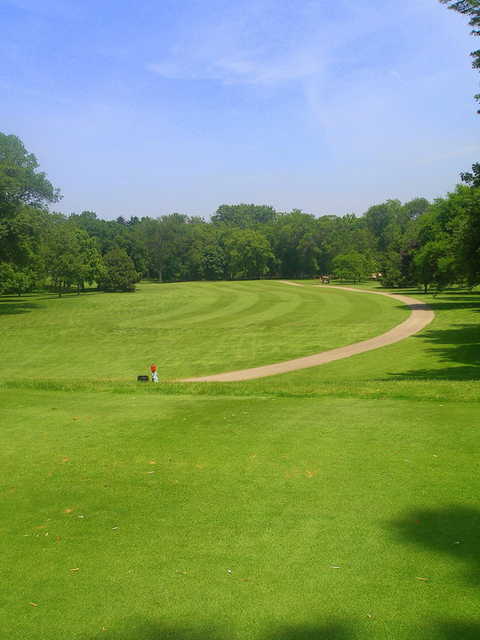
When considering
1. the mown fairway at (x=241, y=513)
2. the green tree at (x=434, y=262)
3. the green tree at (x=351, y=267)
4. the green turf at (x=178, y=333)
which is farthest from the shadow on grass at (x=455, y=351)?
the green tree at (x=351, y=267)

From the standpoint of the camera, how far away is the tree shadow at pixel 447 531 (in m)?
5.04

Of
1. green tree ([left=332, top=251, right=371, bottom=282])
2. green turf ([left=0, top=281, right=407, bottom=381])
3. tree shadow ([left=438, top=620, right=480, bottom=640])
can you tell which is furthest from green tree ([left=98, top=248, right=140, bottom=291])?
tree shadow ([left=438, top=620, right=480, bottom=640])

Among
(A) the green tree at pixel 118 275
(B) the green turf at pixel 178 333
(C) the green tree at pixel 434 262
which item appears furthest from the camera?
(A) the green tree at pixel 118 275

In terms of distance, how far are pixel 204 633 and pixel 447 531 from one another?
9.30ft

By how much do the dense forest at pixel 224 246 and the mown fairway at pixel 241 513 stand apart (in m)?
18.7

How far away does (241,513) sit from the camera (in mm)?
6055

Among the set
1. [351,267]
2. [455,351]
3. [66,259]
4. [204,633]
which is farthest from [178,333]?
[351,267]

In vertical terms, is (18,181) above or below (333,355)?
above

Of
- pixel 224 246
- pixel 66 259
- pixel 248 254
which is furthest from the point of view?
pixel 224 246

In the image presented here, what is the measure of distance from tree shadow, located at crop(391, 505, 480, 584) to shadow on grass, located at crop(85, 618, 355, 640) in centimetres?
153

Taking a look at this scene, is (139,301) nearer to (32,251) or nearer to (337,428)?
(32,251)

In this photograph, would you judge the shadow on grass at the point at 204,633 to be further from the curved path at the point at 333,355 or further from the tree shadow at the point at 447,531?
the curved path at the point at 333,355

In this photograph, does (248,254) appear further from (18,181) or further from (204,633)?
(204,633)

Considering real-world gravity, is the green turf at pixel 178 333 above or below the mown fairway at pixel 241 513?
below
